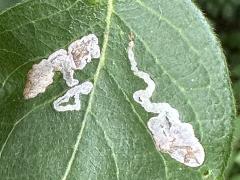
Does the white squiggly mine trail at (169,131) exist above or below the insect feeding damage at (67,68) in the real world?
below

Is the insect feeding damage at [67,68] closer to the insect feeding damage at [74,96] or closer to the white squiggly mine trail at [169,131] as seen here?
the insect feeding damage at [74,96]

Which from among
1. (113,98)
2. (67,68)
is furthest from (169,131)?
(67,68)

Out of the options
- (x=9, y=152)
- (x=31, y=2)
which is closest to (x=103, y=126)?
(x=9, y=152)

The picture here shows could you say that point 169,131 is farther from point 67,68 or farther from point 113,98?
point 67,68

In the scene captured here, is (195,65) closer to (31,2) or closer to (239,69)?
(31,2)

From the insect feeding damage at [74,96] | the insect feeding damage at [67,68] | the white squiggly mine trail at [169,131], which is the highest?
the insect feeding damage at [67,68]

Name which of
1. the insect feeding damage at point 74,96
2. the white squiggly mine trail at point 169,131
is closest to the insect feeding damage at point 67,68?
the insect feeding damage at point 74,96
